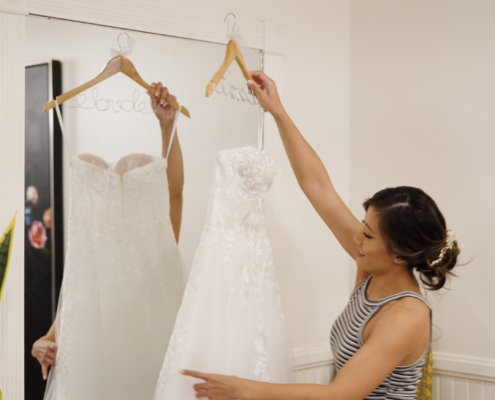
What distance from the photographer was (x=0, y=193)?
1.52 m

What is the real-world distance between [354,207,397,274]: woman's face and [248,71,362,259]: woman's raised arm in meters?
0.20

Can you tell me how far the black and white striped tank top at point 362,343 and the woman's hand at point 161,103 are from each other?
2.66ft

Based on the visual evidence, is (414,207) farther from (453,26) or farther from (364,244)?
(453,26)

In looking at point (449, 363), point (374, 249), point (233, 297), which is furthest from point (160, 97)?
point (449, 363)

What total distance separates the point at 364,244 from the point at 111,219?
0.73 meters

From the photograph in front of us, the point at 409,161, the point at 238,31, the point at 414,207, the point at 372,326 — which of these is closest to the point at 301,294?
the point at 409,161

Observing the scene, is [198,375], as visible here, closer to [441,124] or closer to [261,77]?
[261,77]

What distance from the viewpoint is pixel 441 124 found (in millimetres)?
1958

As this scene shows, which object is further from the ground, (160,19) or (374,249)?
(160,19)

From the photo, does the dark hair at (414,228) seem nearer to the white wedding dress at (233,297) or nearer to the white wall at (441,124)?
the white wedding dress at (233,297)

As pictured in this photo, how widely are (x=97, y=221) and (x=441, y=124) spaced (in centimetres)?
133

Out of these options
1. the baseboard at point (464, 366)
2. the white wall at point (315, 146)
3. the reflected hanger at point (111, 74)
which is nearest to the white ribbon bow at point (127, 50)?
the reflected hanger at point (111, 74)

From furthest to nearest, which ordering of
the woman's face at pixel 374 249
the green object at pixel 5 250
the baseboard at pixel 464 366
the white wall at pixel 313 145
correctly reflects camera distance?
the white wall at pixel 313 145 < the baseboard at pixel 464 366 < the green object at pixel 5 250 < the woman's face at pixel 374 249

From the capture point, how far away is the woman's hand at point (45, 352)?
1463 millimetres
